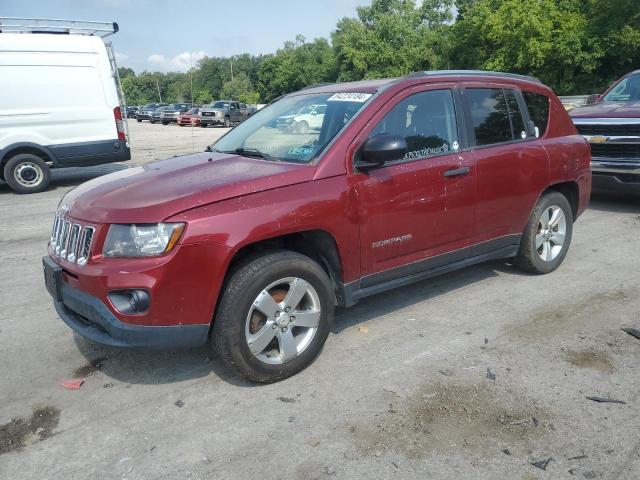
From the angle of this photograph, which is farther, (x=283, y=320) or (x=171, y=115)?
(x=171, y=115)

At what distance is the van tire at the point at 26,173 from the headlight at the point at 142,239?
8.70m

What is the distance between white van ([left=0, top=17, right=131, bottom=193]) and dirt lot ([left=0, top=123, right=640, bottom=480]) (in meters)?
6.53

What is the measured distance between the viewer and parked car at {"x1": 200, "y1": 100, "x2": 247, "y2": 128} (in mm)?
36938

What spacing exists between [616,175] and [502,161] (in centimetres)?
413

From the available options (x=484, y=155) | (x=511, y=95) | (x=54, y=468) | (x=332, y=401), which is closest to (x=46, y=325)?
(x=54, y=468)

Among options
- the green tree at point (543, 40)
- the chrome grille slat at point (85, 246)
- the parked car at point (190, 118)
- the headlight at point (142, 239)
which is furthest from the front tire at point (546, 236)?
the parked car at point (190, 118)

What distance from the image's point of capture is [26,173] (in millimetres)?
10336

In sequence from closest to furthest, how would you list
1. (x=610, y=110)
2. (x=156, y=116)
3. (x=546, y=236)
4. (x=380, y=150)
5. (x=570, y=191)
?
(x=380, y=150)
(x=546, y=236)
(x=570, y=191)
(x=610, y=110)
(x=156, y=116)

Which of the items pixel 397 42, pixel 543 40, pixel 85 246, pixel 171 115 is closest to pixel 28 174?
pixel 85 246

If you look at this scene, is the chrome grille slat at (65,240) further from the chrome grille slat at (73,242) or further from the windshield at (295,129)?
the windshield at (295,129)

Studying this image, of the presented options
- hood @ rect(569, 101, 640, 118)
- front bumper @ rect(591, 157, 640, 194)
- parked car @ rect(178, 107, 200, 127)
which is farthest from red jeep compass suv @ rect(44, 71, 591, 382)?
parked car @ rect(178, 107, 200, 127)

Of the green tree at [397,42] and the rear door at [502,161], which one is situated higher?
the green tree at [397,42]

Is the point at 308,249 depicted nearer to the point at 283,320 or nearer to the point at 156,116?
the point at 283,320

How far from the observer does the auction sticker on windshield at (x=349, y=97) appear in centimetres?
381
